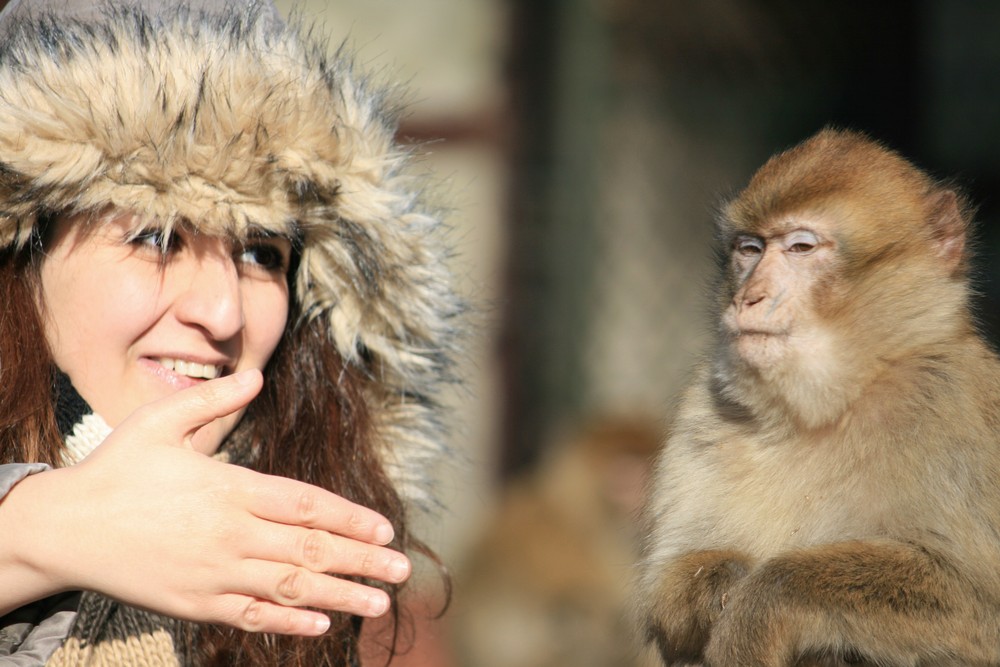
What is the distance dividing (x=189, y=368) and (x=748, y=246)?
0.82 meters

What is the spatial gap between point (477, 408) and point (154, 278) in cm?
411

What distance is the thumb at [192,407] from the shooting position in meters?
1.39

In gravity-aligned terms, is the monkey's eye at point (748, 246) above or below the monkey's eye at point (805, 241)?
above

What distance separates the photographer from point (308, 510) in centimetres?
141

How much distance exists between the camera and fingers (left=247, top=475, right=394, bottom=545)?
140 centimetres

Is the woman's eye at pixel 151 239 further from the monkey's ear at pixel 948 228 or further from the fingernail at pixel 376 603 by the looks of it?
the monkey's ear at pixel 948 228

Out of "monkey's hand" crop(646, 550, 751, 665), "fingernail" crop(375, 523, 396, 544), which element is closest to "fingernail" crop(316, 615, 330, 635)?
"fingernail" crop(375, 523, 396, 544)

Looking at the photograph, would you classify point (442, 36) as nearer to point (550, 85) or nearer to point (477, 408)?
point (550, 85)

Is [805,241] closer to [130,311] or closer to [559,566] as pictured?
[130,311]

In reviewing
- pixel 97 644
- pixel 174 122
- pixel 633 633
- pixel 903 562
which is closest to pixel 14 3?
pixel 174 122

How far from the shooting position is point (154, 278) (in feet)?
5.70

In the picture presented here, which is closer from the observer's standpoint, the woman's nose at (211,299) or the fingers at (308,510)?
the fingers at (308,510)

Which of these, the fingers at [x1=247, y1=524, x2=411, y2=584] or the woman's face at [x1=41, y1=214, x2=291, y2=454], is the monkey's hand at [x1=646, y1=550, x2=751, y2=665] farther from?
the woman's face at [x1=41, y1=214, x2=291, y2=454]

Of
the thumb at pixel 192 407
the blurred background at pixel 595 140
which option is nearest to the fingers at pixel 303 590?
the thumb at pixel 192 407
